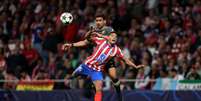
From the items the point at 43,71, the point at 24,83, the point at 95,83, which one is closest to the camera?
the point at 95,83

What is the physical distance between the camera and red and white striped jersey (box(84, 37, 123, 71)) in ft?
54.2

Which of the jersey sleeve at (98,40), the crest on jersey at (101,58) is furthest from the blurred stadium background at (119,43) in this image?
the jersey sleeve at (98,40)

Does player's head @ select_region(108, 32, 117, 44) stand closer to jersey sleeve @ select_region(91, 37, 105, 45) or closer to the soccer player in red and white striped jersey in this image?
the soccer player in red and white striped jersey

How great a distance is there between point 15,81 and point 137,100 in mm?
3506

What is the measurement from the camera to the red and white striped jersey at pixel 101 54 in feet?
54.2

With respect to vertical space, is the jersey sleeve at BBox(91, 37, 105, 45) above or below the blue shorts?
above

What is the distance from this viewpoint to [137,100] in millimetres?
19141

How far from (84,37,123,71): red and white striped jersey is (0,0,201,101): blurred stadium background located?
2645 millimetres

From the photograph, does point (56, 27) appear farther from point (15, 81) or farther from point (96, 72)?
point (96, 72)

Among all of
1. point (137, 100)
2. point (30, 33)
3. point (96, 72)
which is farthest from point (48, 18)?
point (96, 72)

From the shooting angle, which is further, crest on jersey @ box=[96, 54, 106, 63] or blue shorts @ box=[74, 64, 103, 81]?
crest on jersey @ box=[96, 54, 106, 63]

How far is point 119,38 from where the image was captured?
22.8 m

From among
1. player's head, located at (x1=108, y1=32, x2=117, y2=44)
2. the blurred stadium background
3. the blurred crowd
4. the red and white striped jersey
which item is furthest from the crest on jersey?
the blurred crowd

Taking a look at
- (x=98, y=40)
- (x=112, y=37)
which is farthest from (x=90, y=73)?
(x=112, y=37)
